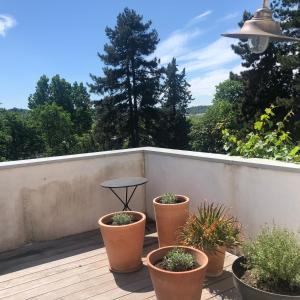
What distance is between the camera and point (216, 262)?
286 centimetres

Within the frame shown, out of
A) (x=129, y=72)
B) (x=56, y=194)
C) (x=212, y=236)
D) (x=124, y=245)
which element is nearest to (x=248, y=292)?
(x=212, y=236)

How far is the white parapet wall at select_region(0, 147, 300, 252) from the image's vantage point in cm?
287

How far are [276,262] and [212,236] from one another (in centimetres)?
70

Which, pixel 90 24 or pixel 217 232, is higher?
pixel 90 24

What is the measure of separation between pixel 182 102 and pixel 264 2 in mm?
31648

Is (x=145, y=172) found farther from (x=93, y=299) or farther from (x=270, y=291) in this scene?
(x=270, y=291)

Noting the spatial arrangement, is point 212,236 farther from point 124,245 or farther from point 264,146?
point 264,146

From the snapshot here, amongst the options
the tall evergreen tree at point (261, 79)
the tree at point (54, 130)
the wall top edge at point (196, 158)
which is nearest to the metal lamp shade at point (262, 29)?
the wall top edge at point (196, 158)

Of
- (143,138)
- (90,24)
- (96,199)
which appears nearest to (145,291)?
(96,199)

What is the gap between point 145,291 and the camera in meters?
2.69

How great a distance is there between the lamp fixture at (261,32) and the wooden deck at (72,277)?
175 centimetres

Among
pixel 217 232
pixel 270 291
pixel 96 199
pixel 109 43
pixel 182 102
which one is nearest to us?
pixel 270 291

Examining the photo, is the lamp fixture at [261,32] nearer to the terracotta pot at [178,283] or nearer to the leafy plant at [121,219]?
the terracotta pot at [178,283]

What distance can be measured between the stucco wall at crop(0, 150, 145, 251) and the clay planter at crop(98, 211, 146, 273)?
982 millimetres
